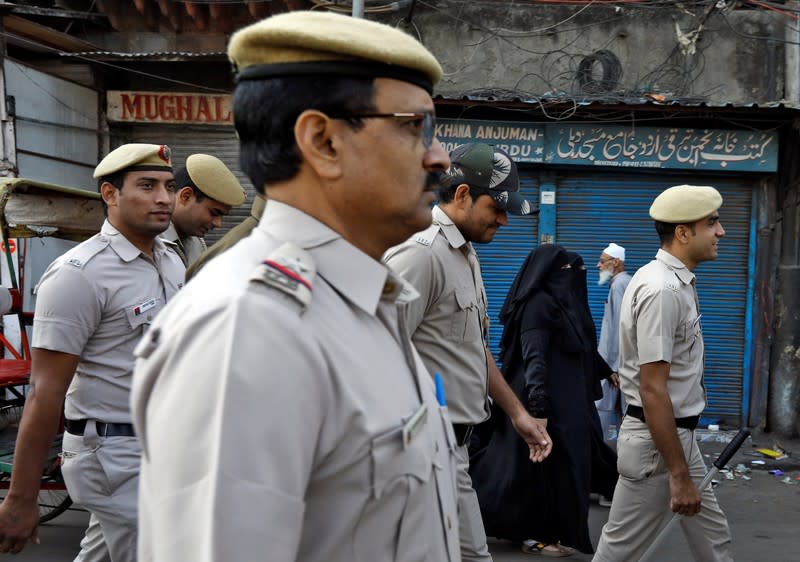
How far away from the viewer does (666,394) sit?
386 cm

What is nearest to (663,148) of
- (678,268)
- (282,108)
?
(678,268)

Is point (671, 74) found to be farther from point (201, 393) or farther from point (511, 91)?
point (201, 393)

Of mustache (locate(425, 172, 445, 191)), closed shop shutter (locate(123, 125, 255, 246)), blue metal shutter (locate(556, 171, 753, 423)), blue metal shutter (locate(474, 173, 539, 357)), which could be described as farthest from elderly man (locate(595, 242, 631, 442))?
mustache (locate(425, 172, 445, 191))

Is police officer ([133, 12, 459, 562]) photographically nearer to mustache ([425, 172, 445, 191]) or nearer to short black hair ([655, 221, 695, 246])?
mustache ([425, 172, 445, 191])

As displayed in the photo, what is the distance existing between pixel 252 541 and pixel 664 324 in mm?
3157

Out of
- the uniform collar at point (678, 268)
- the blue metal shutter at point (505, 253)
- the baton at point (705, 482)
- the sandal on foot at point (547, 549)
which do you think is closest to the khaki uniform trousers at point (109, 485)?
the baton at point (705, 482)

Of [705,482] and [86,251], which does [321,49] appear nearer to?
[86,251]

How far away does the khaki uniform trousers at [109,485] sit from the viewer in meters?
3.15

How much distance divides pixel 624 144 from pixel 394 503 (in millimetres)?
9607

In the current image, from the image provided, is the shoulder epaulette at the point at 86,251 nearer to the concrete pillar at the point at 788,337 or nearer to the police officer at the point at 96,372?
the police officer at the point at 96,372

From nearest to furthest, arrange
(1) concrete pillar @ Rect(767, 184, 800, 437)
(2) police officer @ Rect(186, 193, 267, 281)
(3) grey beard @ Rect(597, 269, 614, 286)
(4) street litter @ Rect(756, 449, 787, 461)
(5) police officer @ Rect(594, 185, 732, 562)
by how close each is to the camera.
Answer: (2) police officer @ Rect(186, 193, 267, 281)
(5) police officer @ Rect(594, 185, 732, 562)
(4) street litter @ Rect(756, 449, 787, 461)
(3) grey beard @ Rect(597, 269, 614, 286)
(1) concrete pillar @ Rect(767, 184, 800, 437)

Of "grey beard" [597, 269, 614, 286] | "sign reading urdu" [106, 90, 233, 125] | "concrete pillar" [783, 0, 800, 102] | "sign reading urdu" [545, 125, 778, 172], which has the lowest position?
"grey beard" [597, 269, 614, 286]

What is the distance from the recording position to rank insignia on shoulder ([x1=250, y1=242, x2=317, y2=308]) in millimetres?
1146

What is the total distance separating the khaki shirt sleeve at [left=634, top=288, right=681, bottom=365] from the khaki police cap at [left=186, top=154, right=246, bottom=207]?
6.96 feet
